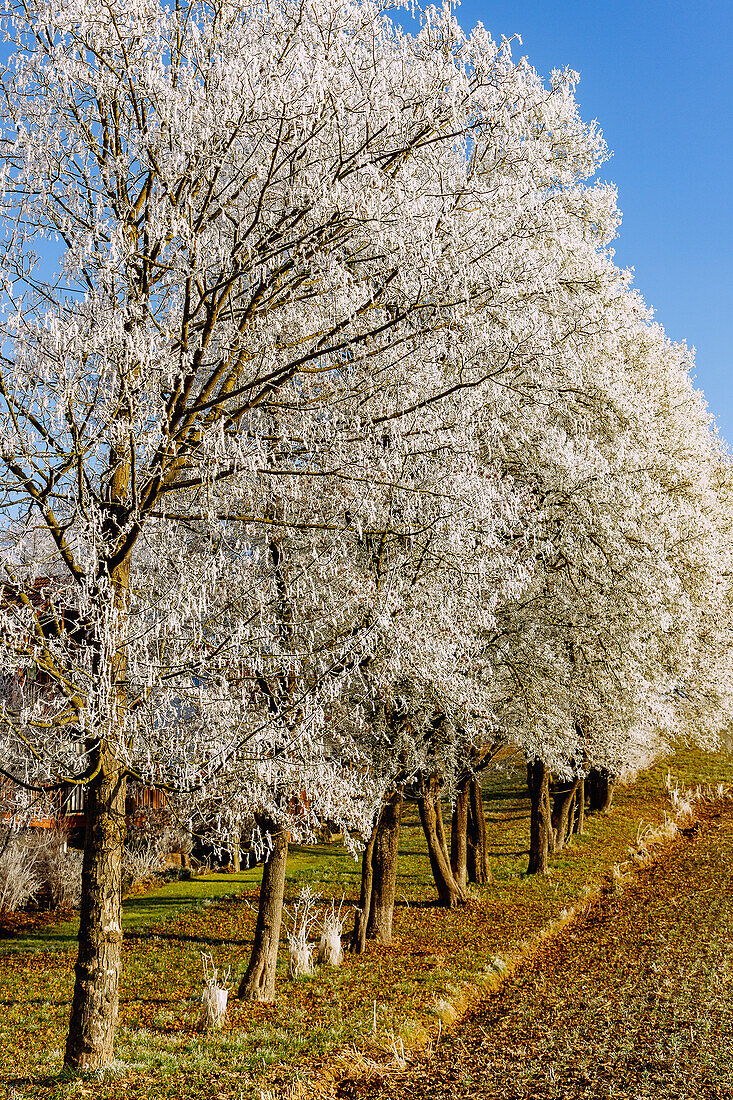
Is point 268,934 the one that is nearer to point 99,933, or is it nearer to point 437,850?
point 99,933

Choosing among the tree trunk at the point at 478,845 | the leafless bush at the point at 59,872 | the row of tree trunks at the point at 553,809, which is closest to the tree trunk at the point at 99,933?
the row of tree trunks at the point at 553,809

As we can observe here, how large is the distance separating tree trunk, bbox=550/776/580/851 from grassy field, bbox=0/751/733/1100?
0.61 m

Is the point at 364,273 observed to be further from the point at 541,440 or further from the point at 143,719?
the point at 541,440

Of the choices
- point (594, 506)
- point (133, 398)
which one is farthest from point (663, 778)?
point (133, 398)

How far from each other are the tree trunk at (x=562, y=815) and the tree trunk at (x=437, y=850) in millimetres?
7304

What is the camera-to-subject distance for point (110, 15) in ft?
20.6

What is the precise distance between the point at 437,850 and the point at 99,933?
1060 centimetres

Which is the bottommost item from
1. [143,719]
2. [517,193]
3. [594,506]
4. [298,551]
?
[143,719]

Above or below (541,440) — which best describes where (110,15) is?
above

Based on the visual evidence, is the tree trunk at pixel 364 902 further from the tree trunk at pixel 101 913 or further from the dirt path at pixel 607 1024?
the tree trunk at pixel 101 913

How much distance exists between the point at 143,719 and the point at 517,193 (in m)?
7.24

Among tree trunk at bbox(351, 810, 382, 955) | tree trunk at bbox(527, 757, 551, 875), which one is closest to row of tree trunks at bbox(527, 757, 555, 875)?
tree trunk at bbox(527, 757, 551, 875)

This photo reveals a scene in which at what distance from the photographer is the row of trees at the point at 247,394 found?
6.27 meters

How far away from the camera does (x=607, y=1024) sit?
34.4 feet
